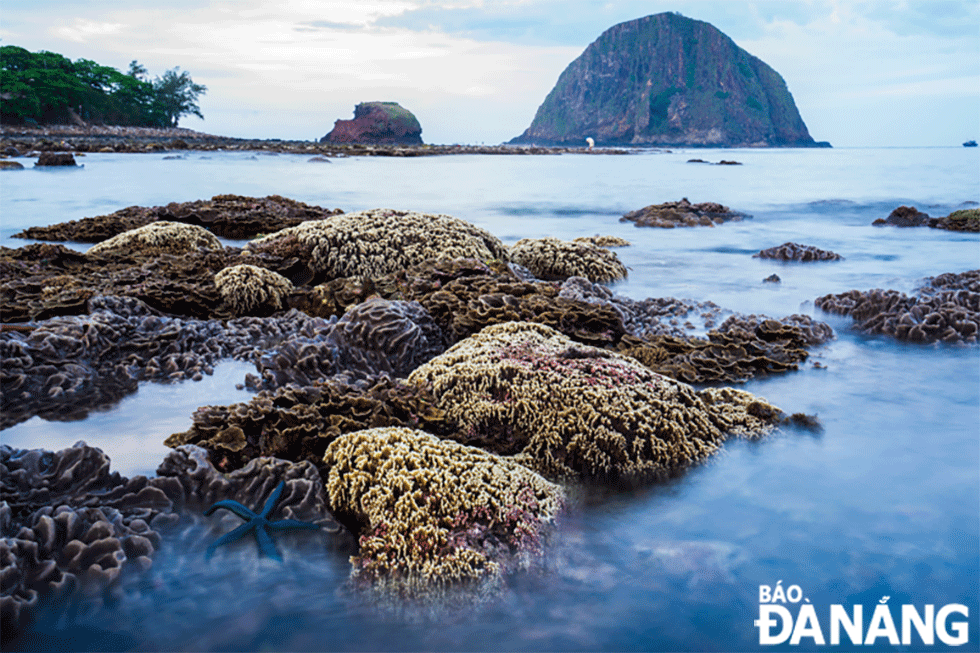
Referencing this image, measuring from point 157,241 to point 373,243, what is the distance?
3631 mm

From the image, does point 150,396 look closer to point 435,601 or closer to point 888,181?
point 435,601

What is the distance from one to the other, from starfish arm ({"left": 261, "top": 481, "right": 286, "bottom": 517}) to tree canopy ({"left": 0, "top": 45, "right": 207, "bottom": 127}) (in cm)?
6164

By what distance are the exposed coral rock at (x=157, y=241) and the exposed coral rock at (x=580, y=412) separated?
273 inches

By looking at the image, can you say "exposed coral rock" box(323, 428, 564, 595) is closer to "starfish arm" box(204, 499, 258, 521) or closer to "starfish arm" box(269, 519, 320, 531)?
"starfish arm" box(269, 519, 320, 531)

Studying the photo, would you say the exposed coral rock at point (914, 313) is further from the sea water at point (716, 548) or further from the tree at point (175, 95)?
the tree at point (175, 95)

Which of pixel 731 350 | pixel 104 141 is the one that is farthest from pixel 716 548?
pixel 104 141

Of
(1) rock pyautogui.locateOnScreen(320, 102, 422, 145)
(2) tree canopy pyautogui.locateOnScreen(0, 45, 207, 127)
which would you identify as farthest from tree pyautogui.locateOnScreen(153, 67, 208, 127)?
(1) rock pyautogui.locateOnScreen(320, 102, 422, 145)

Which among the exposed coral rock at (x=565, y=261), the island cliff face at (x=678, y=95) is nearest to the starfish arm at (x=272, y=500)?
the exposed coral rock at (x=565, y=261)

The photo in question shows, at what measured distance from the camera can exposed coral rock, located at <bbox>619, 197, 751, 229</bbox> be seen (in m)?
16.0

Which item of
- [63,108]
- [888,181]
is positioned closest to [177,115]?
[63,108]

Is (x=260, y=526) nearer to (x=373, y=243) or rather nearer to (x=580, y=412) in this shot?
(x=580, y=412)

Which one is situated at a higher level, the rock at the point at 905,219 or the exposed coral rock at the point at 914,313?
the rock at the point at 905,219

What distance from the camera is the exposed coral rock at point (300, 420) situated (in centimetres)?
353

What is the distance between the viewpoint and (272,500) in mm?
2998
